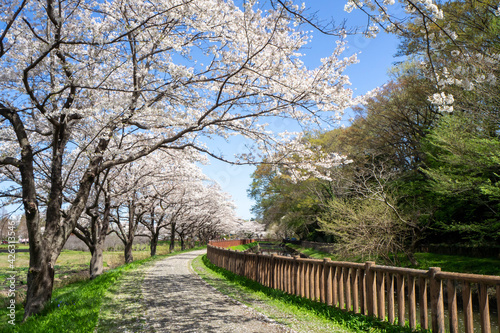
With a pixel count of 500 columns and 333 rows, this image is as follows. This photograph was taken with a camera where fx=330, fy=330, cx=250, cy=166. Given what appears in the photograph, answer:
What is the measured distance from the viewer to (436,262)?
15.4 m

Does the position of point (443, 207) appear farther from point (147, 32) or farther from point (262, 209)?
point (262, 209)

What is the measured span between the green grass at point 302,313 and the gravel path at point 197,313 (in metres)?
0.33

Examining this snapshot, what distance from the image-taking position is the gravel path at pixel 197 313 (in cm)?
565

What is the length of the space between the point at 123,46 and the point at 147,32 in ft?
6.40

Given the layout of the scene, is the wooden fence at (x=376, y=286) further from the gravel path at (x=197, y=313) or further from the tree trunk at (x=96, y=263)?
the tree trunk at (x=96, y=263)

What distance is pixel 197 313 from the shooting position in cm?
670

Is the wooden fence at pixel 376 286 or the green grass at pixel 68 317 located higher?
the wooden fence at pixel 376 286

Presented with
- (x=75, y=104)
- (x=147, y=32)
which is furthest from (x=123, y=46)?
(x=75, y=104)

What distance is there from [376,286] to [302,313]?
1594mm

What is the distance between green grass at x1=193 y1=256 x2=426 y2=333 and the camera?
557cm

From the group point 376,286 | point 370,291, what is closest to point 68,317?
point 370,291

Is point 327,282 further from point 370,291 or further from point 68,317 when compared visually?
point 68,317

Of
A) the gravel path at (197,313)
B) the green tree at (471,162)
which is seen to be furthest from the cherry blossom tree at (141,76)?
the green tree at (471,162)

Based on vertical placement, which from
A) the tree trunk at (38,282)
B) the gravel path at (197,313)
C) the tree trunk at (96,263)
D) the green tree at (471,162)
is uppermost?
the green tree at (471,162)
